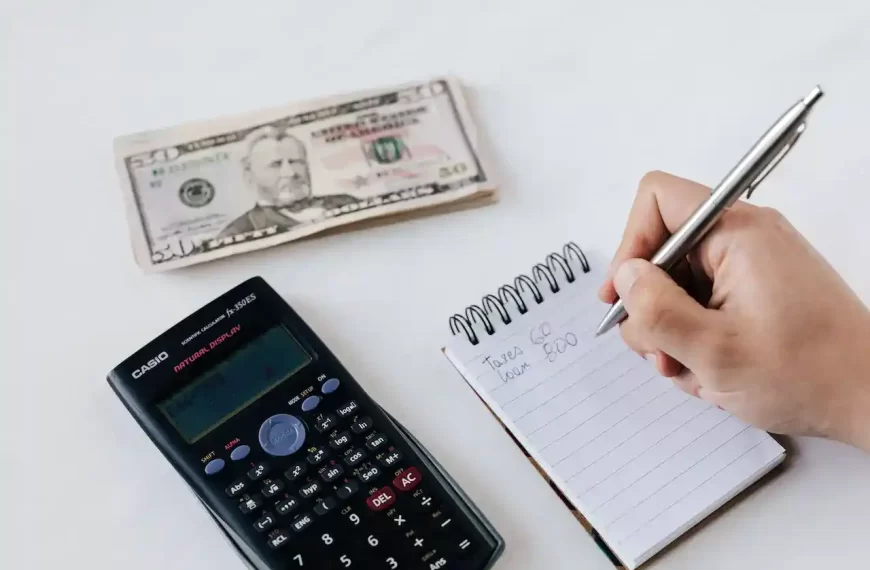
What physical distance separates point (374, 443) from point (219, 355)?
0.36 feet

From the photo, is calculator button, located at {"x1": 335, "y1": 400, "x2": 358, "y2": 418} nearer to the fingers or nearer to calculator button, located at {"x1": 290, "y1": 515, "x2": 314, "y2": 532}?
calculator button, located at {"x1": 290, "y1": 515, "x2": 314, "y2": 532}

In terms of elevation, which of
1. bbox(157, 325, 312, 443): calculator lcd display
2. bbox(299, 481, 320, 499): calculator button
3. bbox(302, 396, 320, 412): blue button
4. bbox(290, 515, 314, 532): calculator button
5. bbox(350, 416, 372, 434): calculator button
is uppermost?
bbox(157, 325, 312, 443): calculator lcd display

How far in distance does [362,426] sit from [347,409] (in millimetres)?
14

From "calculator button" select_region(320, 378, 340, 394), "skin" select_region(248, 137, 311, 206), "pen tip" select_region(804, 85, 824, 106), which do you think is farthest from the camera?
"skin" select_region(248, 137, 311, 206)

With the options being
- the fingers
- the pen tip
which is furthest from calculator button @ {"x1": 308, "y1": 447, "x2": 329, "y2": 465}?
the pen tip

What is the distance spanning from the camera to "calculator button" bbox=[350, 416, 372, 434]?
1.57 ft

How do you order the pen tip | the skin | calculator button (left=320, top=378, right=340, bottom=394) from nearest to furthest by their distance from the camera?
the pen tip
calculator button (left=320, top=378, right=340, bottom=394)
the skin

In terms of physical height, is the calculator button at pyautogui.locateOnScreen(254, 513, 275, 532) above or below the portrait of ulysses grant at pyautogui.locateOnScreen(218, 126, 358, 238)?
below

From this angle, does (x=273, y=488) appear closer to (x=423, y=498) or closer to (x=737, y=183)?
(x=423, y=498)

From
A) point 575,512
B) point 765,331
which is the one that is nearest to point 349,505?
point 575,512

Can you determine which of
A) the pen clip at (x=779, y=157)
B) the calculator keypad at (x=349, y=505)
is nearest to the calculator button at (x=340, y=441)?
the calculator keypad at (x=349, y=505)

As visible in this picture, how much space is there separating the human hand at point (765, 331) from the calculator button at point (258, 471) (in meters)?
0.22

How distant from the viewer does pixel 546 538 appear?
46cm

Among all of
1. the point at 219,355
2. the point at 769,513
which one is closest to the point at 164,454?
the point at 219,355
